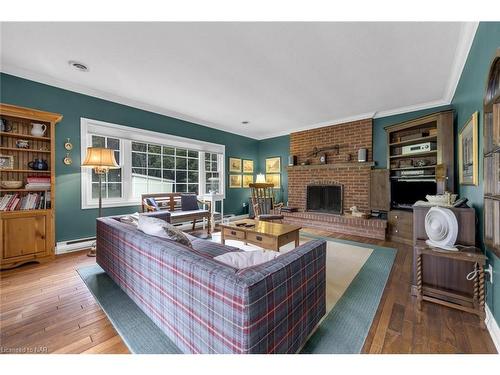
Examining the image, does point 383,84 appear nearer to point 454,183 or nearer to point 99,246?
point 454,183

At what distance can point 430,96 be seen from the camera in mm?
3410

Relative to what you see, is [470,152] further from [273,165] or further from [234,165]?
[234,165]

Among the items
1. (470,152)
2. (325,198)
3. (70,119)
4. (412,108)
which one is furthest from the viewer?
(325,198)

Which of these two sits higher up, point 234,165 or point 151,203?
point 234,165

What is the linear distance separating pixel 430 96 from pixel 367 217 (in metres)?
2.29

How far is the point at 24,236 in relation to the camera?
2553 millimetres

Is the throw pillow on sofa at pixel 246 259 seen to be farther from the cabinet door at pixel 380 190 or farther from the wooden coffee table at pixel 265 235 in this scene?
the cabinet door at pixel 380 190

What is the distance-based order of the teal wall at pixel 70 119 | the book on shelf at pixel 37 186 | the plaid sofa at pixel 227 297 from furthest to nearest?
the teal wall at pixel 70 119 → the book on shelf at pixel 37 186 → the plaid sofa at pixel 227 297

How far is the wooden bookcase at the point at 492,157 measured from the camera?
136 cm

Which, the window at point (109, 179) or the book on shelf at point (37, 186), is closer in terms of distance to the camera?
the book on shelf at point (37, 186)

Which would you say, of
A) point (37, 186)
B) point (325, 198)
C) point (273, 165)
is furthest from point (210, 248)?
point (273, 165)

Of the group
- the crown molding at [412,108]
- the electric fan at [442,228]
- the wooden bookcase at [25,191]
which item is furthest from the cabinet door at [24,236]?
the crown molding at [412,108]

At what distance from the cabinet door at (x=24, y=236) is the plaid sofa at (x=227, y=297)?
2.01 metres

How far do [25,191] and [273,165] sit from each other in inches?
199
